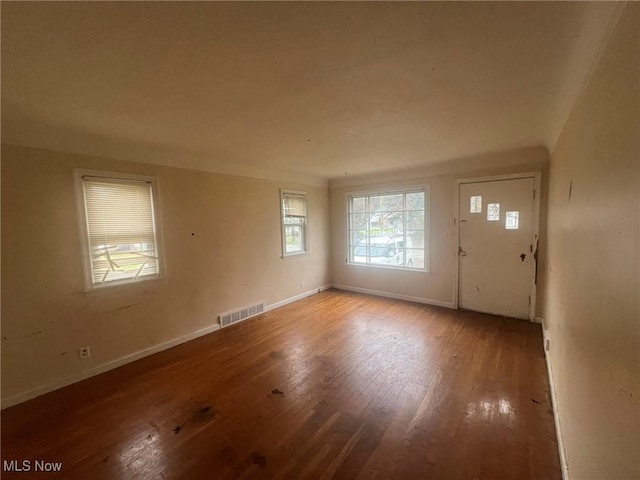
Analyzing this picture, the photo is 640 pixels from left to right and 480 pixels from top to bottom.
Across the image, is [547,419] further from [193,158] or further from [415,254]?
[193,158]

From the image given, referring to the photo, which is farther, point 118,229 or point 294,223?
point 294,223

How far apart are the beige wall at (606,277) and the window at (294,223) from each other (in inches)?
147

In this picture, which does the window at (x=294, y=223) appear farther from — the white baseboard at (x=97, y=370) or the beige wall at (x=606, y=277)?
the beige wall at (x=606, y=277)

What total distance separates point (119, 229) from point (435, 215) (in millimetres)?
4288

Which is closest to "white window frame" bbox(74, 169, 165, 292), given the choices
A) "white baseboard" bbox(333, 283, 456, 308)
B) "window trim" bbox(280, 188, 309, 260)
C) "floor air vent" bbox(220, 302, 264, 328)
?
"floor air vent" bbox(220, 302, 264, 328)

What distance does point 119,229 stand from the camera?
2.84 meters

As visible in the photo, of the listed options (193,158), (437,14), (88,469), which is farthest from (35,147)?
(437,14)

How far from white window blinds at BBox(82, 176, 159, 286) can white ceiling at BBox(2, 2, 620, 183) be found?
1.16 feet

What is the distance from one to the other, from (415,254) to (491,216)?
4.22 feet

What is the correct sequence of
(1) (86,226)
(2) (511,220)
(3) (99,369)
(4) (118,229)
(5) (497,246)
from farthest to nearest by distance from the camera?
(5) (497,246), (2) (511,220), (4) (118,229), (3) (99,369), (1) (86,226)

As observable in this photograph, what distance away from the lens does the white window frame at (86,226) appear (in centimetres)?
256

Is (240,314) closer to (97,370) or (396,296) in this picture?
(97,370)

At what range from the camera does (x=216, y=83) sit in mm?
1657

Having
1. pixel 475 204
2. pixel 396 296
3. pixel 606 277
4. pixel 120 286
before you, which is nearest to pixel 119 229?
pixel 120 286
